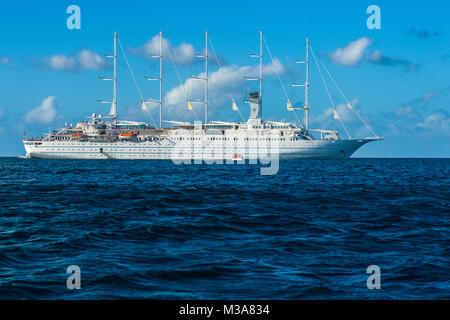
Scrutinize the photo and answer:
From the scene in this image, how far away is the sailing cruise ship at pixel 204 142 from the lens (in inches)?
3954

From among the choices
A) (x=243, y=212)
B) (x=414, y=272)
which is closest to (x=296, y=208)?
(x=243, y=212)

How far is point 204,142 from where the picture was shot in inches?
4031

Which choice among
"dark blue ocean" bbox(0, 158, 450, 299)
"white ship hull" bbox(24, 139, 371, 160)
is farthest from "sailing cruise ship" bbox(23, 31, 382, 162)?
"dark blue ocean" bbox(0, 158, 450, 299)

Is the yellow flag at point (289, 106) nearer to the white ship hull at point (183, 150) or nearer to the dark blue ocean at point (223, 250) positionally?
the white ship hull at point (183, 150)

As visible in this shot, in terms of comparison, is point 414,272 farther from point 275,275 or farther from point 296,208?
point 296,208

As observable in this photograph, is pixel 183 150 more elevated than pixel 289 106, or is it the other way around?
pixel 289 106

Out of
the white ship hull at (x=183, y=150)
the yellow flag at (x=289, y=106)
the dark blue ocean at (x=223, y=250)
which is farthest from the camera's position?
the yellow flag at (x=289, y=106)

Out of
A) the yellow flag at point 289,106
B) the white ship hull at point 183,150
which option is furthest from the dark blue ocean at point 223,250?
the yellow flag at point 289,106

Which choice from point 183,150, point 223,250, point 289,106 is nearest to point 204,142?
point 183,150

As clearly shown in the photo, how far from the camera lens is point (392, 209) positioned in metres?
17.0

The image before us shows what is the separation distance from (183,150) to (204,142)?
5.23 m

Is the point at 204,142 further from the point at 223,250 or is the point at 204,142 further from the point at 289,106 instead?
the point at 223,250

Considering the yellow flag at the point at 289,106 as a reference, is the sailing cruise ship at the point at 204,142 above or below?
below
